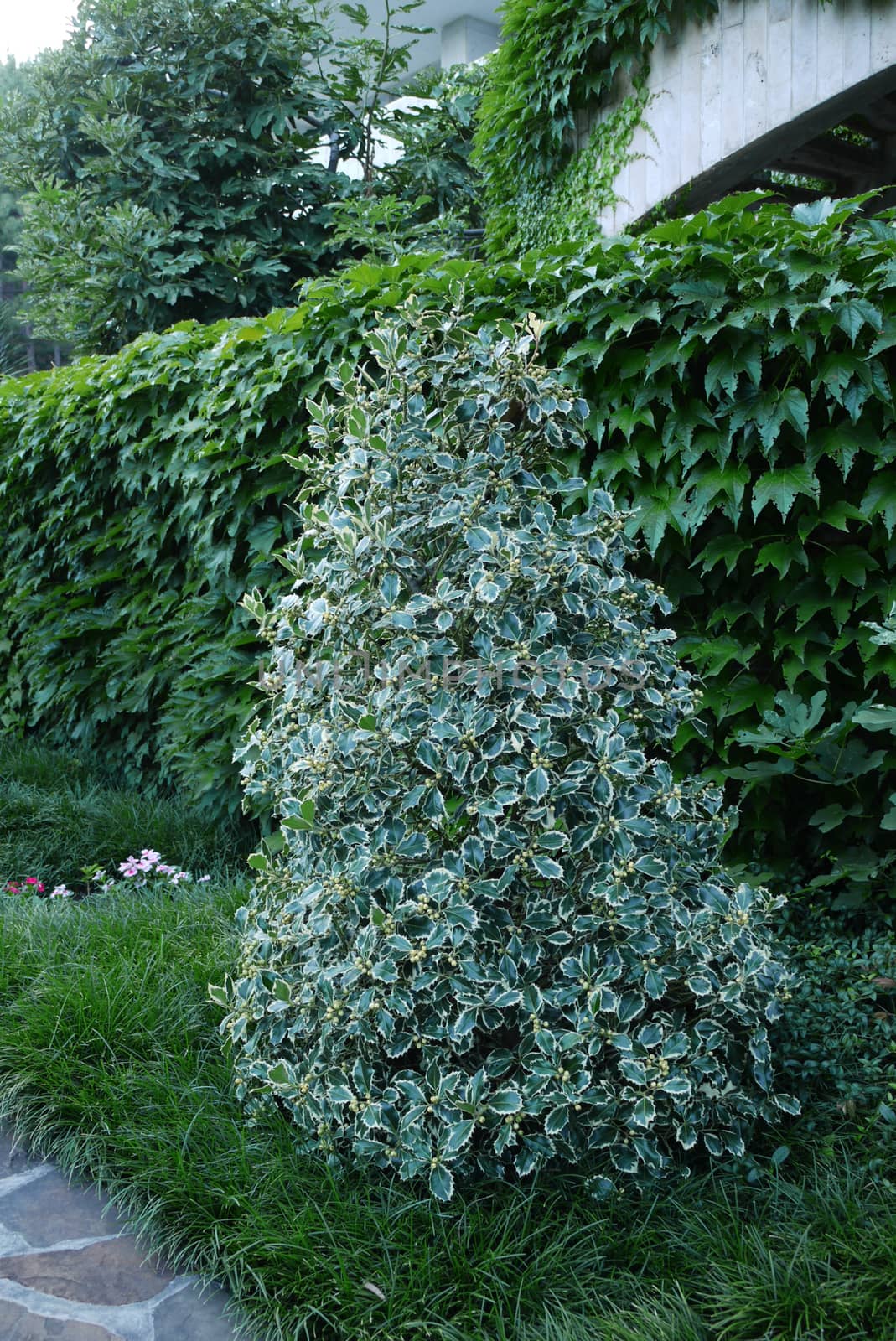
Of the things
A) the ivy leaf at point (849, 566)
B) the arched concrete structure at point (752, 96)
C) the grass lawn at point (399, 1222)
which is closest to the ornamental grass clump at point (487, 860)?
the grass lawn at point (399, 1222)

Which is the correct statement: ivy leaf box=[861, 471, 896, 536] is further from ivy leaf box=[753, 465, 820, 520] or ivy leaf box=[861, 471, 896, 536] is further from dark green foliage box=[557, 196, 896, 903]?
ivy leaf box=[753, 465, 820, 520]

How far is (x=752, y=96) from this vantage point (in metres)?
5.61

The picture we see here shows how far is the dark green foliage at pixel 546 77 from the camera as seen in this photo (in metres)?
5.94

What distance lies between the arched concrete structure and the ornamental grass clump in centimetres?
385

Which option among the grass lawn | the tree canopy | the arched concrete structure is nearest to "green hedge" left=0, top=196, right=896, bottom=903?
the grass lawn

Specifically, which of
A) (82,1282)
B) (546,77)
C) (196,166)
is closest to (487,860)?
(82,1282)

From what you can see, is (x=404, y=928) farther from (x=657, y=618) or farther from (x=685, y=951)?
(x=657, y=618)

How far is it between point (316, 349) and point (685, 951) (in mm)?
2630

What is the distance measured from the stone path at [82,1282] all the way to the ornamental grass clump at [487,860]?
38 cm

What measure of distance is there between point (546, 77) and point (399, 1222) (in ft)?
20.5

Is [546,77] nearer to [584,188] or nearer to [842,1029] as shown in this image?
[584,188]

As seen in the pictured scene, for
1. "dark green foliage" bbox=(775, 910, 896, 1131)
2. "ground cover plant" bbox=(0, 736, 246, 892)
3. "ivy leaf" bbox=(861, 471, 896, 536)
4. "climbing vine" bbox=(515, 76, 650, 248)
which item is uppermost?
"climbing vine" bbox=(515, 76, 650, 248)

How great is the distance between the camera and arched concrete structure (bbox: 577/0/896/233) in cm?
517

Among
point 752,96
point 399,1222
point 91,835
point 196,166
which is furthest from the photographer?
point 196,166
